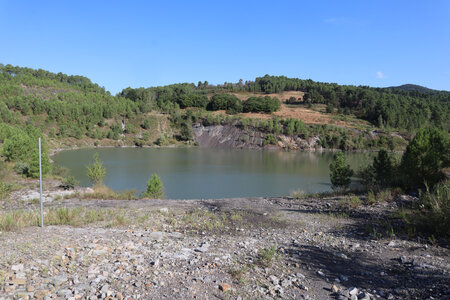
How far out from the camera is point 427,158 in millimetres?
15977

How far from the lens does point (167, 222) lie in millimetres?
9945

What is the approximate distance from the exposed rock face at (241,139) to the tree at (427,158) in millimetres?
67122

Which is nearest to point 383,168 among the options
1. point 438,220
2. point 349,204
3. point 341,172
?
point 341,172

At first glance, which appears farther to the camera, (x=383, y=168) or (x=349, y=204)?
(x=383, y=168)

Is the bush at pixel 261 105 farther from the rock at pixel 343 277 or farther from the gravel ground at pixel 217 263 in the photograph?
the rock at pixel 343 277

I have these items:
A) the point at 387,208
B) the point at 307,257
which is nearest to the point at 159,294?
the point at 307,257

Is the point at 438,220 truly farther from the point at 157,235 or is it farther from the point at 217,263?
the point at 157,235

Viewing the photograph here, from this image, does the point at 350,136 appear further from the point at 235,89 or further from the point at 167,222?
the point at 167,222

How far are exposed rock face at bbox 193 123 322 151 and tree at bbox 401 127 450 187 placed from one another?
67122mm

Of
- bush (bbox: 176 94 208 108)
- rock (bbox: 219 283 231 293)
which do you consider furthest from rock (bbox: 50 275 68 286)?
bush (bbox: 176 94 208 108)

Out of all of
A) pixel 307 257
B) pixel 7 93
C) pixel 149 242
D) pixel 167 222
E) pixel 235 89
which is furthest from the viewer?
pixel 235 89

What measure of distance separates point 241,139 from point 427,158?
7142cm

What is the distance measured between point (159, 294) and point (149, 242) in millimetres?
2634

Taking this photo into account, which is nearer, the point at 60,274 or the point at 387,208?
the point at 60,274
